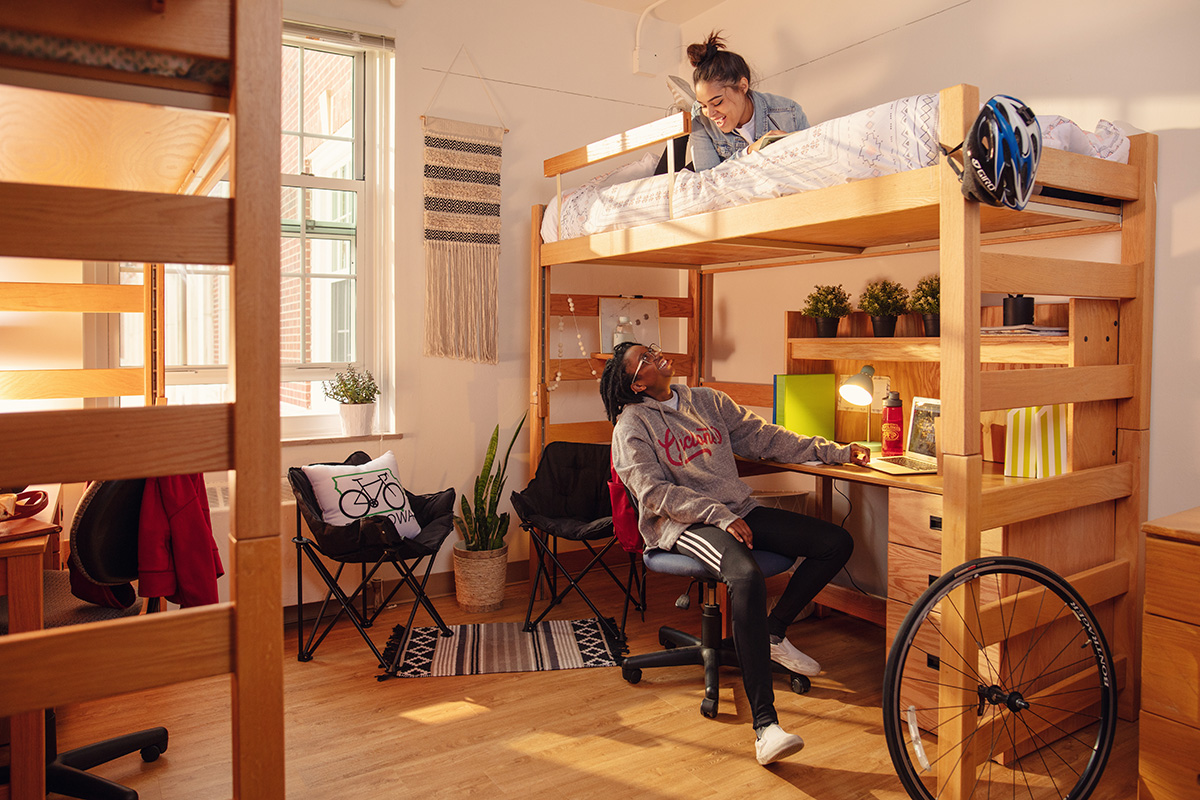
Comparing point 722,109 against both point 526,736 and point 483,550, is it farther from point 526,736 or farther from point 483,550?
point 526,736

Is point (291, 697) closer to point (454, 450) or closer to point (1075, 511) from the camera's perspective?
point (454, 450)

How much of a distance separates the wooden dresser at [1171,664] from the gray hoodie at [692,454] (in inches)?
45.8

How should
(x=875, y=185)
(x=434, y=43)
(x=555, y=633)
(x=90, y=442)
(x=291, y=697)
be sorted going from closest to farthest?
(x=90, y=442), (x=875, y=185), (x=291, y=697), (x=555, y=633), (x=434, y=43)

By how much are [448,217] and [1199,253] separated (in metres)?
2.96

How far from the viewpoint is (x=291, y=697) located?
2898mm

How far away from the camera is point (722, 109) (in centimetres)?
305

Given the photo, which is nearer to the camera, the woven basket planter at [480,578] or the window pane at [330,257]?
the woven basket planter at [480,578]

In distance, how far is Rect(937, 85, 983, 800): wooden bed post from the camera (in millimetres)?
2082

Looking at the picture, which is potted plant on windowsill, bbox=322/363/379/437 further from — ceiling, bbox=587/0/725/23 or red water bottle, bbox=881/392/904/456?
ceiling, bbox=587/0/725/23

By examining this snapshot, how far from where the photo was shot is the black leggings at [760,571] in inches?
98.9

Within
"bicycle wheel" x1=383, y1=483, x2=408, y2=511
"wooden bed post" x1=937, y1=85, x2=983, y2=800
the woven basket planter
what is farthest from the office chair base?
"bicycle wheel" x1=383, y1=483, x2=408, y2=511

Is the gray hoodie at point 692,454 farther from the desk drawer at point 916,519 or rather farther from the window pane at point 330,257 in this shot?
the window pane at point 330,257

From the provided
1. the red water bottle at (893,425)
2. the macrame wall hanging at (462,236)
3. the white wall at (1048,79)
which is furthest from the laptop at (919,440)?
the macrame wall hanging at (462,236)

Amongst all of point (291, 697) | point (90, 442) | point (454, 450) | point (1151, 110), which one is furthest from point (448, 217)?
point (90, 442)
